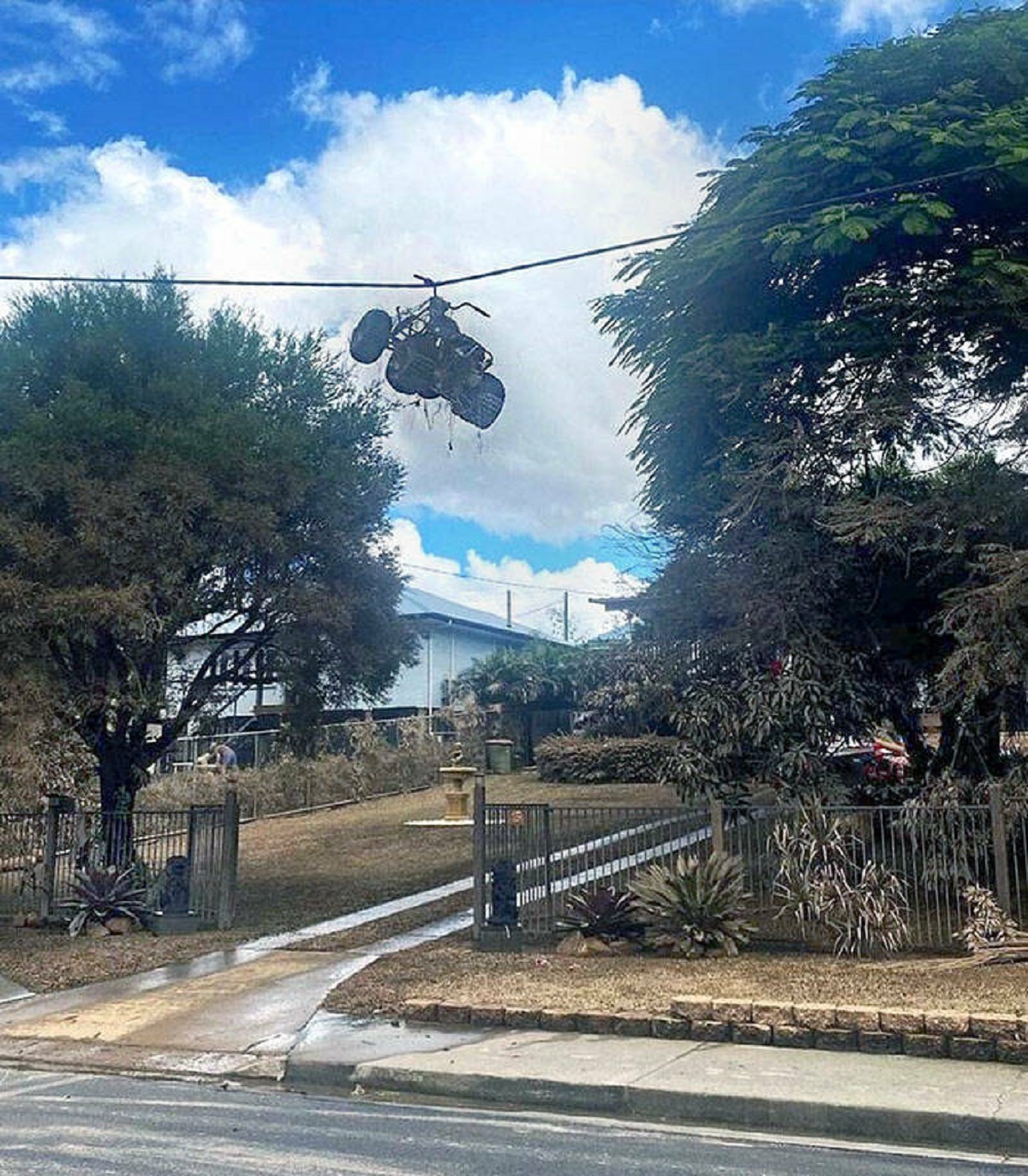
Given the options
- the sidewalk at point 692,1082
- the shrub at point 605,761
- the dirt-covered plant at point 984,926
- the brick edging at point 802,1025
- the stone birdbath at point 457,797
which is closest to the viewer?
Result: the sidewalk at point 692,1082

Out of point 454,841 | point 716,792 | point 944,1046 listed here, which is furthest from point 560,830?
point 454,841

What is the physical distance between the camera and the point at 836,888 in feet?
36.4

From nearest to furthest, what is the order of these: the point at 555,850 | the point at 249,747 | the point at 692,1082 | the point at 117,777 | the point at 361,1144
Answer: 1. the point at 361,1144
2. the point at 692,1082
3. the point at 555,850
4. the point at 117,777
5. the point at 249,747

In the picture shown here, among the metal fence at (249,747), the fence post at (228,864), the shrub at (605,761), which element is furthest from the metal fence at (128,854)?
the shrub at (605,761)

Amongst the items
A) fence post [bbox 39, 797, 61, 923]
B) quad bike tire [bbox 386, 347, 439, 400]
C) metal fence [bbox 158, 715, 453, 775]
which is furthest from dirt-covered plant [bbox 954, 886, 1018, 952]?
metal fence [bbox 158, 715, 453, 775]

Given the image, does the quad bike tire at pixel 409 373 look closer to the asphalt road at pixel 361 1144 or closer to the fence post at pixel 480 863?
the fence post at pixel 480 863

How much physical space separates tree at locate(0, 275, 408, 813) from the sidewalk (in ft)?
20.7

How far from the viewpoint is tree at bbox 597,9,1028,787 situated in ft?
41.4

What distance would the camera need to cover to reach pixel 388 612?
16.3m

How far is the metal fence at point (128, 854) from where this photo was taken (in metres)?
14.2

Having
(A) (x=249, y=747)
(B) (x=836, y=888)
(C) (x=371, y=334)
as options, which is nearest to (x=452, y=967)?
(B) (x=836, y=888)

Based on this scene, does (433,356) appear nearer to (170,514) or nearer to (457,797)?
(170,514)

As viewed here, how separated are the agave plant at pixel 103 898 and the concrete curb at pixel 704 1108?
21.4 feet

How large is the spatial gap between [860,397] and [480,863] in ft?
21.7
